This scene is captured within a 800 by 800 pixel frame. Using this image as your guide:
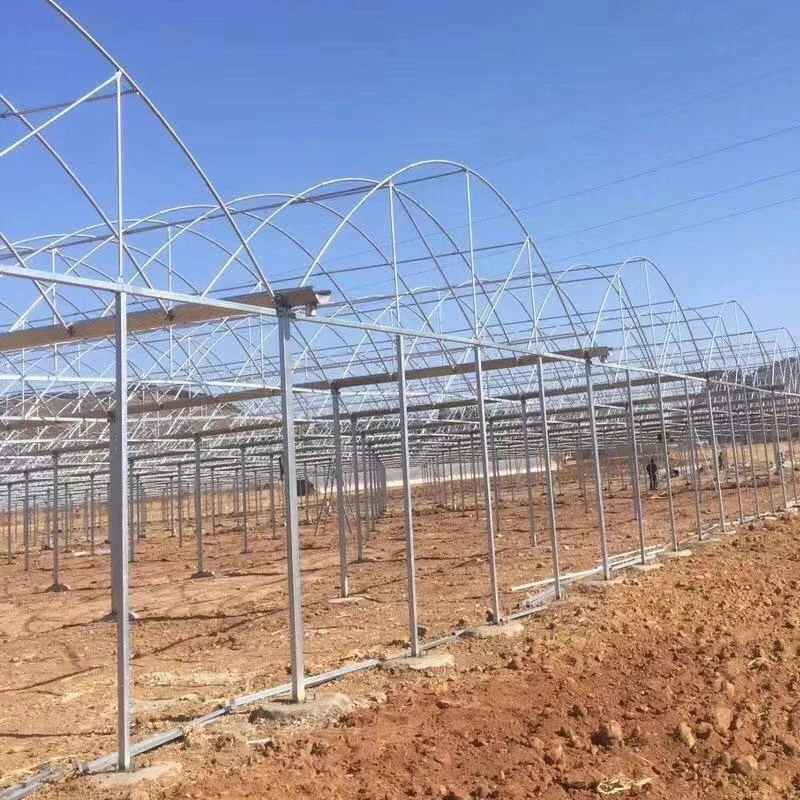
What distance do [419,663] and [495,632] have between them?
1430 millimetres

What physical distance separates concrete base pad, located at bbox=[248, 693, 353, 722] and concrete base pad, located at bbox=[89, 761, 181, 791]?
1.11 meters

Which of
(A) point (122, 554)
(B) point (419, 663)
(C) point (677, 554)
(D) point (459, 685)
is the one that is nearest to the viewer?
(A) point (122, 554)

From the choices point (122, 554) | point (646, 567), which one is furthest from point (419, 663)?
point (646, 567)

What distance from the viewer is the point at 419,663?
7.82 meters

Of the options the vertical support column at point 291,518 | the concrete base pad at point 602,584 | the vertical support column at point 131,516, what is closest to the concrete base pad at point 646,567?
the concrete base pad at point 602,584

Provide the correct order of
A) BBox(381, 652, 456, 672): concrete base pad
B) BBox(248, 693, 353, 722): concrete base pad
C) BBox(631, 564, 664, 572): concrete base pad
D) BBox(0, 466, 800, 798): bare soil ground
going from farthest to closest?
BBox(631, 564, 664, 572): concrete base pad < BBox(381, 652, 456, 672): concrete base pad < BBox(248, 693, 353, 722): concrete base pad < BBox(0, 466, 800, 798): bare soil ground

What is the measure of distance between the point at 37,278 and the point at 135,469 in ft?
81.2

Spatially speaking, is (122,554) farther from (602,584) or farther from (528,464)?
(528,464)

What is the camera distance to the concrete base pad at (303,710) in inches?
249

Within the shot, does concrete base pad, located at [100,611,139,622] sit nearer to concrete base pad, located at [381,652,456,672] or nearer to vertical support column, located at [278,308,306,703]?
concrete base pad, located at [381,652,456,672]

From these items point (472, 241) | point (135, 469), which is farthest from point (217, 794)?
point (135, 469)

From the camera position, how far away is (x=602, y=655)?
786cm

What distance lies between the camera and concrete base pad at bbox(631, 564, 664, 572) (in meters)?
13.0

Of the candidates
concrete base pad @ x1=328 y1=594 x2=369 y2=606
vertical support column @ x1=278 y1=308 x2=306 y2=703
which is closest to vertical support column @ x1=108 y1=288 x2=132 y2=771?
vertical support column @ x1=278 y1=308 x2=306 y2=703
